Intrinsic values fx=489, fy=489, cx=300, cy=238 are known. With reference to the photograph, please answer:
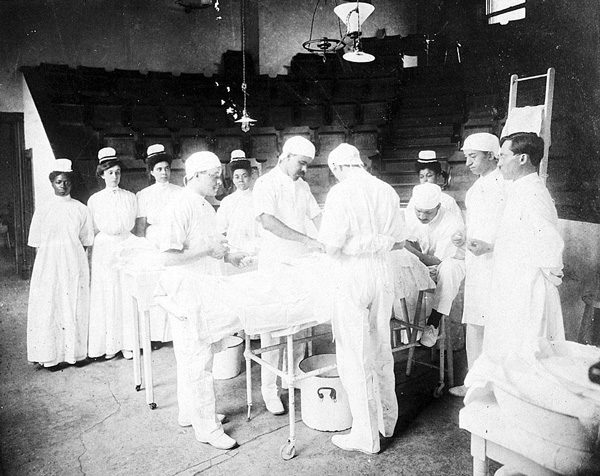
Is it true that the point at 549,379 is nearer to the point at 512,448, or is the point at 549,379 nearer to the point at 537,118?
the point at 512,448

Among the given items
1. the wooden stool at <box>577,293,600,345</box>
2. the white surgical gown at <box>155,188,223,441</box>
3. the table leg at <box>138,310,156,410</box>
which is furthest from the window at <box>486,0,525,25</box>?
the table leg at <box>138,310,156,410</box>

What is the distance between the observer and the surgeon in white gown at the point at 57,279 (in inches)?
173

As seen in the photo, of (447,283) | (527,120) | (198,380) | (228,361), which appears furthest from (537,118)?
(228,361)

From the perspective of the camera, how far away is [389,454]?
301 cm

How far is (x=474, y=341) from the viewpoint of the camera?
371 cm

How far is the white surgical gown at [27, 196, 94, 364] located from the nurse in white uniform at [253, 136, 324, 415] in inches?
72.0

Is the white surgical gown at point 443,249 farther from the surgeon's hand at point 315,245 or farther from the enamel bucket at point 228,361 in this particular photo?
the enamel bucket at point 228,361

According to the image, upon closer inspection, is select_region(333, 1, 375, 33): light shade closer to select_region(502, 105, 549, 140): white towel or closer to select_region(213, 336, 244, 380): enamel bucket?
select_region(502, 105, 549, 140): white towel

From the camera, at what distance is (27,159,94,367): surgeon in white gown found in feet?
14.4

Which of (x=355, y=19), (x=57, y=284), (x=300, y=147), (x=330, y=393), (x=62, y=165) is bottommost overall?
(x=330, y=393)

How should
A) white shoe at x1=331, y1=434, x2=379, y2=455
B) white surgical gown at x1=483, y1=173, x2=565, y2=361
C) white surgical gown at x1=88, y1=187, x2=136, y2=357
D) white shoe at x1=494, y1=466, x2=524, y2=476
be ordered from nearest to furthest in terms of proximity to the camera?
1. white shoe at x1=494, y1=466, x2=524, y2=476
2. white surgical gown at x1=483, y1=173, x2=565, y2=361
3. white shoe at x1=331, y1=434, x2=379, y2=455
4. white surgical gown at x1=88, y1=187, x2=136, y2=357

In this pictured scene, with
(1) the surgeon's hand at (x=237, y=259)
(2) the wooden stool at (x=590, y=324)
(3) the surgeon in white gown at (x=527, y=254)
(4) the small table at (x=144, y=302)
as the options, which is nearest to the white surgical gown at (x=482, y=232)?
(3) the surgeon in white gown at (x=527, y=254)

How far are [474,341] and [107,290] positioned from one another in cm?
330

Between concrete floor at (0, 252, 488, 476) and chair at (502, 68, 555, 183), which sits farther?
chair at (502, 68, 555, 183)
